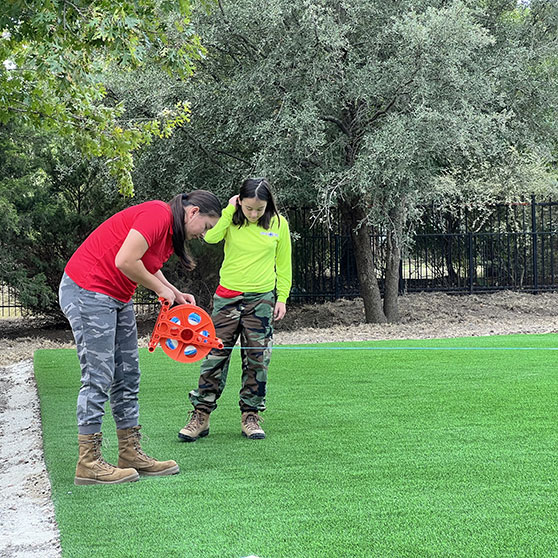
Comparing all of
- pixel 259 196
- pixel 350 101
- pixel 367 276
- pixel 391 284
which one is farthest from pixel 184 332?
pixel 391 284

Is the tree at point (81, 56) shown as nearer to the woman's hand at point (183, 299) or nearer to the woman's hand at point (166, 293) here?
the woman's hand at point (183, 299)

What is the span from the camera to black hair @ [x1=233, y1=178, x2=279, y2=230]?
5.25m

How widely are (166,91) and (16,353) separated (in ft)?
16.2

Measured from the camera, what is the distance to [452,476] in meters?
4.29

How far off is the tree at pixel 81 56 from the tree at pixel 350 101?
3126 millimetres

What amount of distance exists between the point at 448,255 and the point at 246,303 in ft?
45.6

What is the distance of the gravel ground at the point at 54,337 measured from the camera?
3895mm

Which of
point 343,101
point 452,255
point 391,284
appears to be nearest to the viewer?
point 343,101

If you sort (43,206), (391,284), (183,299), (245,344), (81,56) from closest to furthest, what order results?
(183,299) → (245,344) → (81,56) → (43,206) → (391,284)

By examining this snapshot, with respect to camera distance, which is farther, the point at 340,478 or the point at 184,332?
the point at 184,332

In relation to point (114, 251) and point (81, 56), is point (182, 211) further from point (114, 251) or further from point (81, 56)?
point (81, 56)

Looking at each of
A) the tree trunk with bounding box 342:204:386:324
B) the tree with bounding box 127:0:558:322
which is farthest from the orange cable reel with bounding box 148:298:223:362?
the tree trunk with bounding box 342:204:386:324

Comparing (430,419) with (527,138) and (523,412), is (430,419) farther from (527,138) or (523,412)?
(527,138)

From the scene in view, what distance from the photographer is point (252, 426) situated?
5.48 metres
